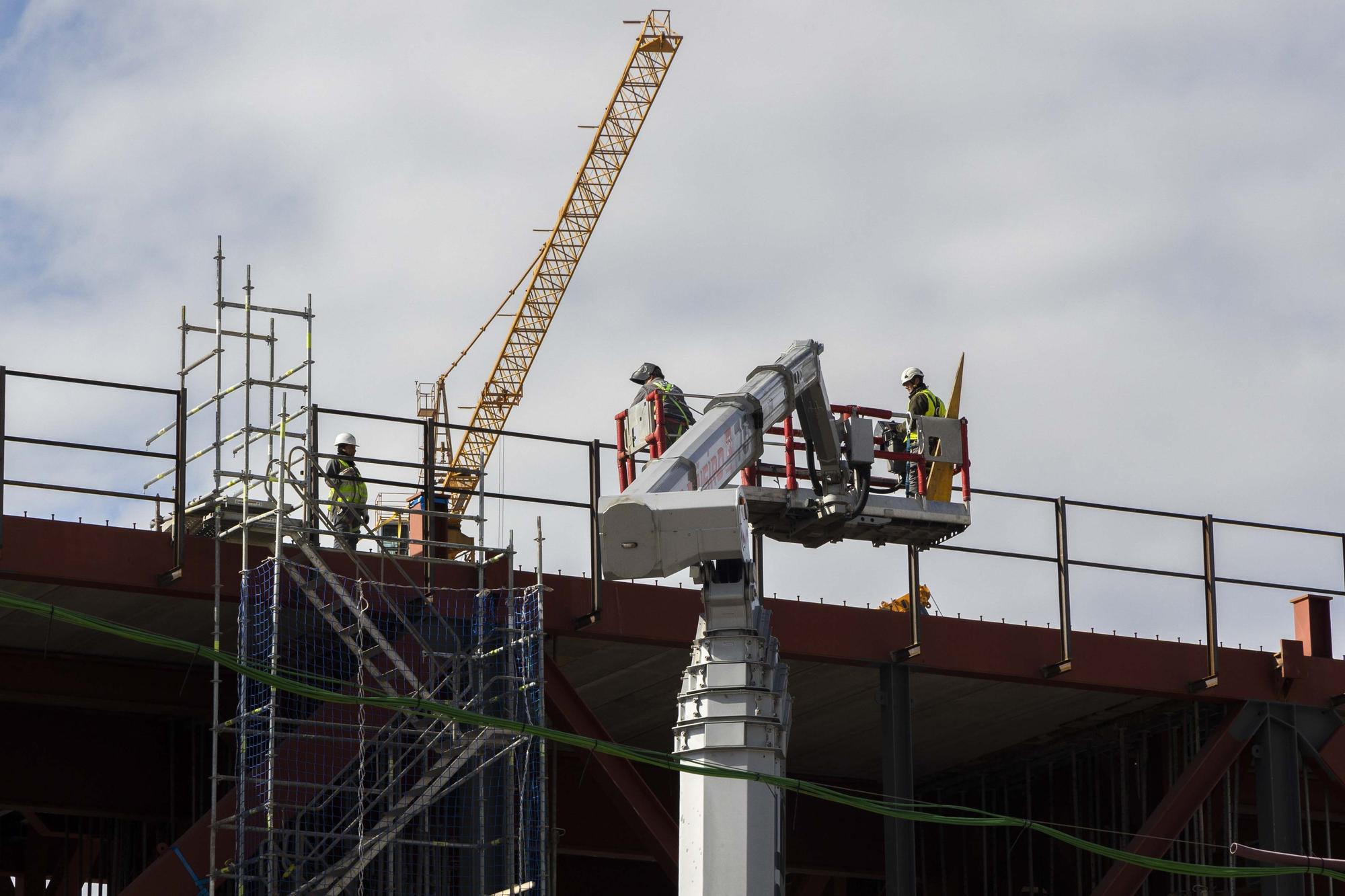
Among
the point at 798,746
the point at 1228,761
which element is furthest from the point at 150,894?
the point at 1228,761

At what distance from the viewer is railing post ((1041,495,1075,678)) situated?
79.1ft

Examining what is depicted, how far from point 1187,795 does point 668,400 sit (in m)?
9.60

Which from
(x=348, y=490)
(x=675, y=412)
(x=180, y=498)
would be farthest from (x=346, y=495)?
(x=675, y=412)

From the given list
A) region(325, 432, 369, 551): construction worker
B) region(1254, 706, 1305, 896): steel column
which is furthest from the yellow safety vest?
region(1254, 706, 1305, 896): steel column

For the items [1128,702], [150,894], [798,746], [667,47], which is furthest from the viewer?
[667,47]

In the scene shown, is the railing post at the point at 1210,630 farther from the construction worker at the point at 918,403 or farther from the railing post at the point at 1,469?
the railing post at the point at 1,469

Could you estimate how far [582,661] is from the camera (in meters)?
23.9

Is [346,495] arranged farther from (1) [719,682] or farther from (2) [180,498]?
(1) [719,682]

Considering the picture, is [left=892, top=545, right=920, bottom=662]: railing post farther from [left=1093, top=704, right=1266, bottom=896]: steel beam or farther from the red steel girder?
[left=1093, top=704, right=1266, bottom=896]: steel beam

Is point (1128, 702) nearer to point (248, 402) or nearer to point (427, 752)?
point (427, 752)

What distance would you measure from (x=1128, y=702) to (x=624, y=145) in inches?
2515

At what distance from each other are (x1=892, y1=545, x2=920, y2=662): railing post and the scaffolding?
4438mm

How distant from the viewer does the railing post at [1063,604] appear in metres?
24.1

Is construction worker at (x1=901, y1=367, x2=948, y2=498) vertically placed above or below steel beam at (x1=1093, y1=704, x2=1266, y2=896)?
above
